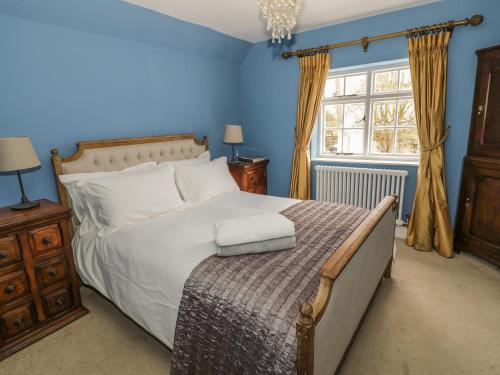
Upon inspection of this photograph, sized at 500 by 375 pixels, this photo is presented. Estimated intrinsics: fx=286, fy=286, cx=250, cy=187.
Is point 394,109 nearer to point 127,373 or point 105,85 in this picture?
point 105,85

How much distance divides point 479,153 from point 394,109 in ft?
3.32

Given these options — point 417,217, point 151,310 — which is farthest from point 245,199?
point 417,217

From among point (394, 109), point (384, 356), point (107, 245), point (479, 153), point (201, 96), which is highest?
point (201, 96)

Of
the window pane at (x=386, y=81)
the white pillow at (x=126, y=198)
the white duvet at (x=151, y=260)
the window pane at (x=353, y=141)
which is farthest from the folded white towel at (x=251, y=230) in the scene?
the window pane at (x=386, y=81)

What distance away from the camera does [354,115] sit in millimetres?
3594

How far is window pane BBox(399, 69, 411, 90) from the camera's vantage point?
10.4ft

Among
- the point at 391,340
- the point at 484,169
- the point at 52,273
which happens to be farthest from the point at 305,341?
the point at 484,169

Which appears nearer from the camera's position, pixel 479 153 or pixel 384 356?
pixel 384 356

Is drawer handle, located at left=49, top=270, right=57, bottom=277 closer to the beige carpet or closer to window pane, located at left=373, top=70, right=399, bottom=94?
the beige carpet

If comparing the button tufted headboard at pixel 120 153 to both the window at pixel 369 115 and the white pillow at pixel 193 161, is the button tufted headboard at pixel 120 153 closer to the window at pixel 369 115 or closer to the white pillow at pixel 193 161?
the white pillow at pixel 193 161

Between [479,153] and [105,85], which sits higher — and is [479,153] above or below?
below

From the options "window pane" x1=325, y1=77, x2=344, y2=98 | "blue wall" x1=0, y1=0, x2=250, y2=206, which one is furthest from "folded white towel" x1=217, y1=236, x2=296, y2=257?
"window pane" x1=325, y1=77, x2=344, y2=98

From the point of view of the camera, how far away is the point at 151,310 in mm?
1616

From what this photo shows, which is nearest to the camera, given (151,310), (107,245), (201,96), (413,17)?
(151,310)
